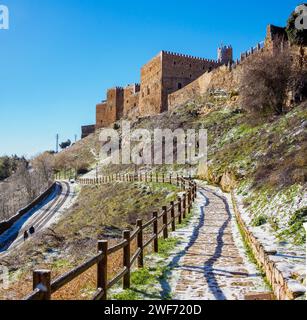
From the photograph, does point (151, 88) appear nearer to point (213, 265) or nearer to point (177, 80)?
point (177, 80)

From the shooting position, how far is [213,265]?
353 inches

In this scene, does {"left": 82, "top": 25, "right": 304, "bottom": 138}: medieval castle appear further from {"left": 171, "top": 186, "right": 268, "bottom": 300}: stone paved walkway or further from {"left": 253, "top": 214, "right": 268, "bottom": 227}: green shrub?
{"left": 253, "top": 214, "right": 268, "bottom": 227}: green shrub

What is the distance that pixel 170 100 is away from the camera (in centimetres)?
5909

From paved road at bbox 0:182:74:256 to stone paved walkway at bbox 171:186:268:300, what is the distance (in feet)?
56.0

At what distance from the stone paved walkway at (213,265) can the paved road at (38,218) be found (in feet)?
56.0

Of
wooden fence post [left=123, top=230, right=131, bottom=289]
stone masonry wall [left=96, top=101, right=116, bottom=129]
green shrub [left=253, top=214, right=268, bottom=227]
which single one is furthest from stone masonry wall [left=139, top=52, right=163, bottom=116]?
wooden fence post [left=123, top=230, right=131, bottom=289]

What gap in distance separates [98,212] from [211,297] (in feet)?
75.8

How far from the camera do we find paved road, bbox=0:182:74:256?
29.5 m

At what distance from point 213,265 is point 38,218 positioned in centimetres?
2928

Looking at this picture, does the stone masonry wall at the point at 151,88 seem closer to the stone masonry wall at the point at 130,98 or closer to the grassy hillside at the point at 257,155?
the grassy hillside at the point at 257,155

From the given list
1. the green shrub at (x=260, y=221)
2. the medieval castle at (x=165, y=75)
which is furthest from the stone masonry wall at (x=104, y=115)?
the green shrub at (x=260, y=221)

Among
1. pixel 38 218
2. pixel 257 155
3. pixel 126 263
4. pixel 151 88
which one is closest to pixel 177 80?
pixel 151 88

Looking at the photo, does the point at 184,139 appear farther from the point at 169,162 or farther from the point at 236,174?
the point at 236,174

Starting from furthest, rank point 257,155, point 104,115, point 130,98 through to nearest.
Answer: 1. point 104,115
2. point 130,98
3. point 257,155
